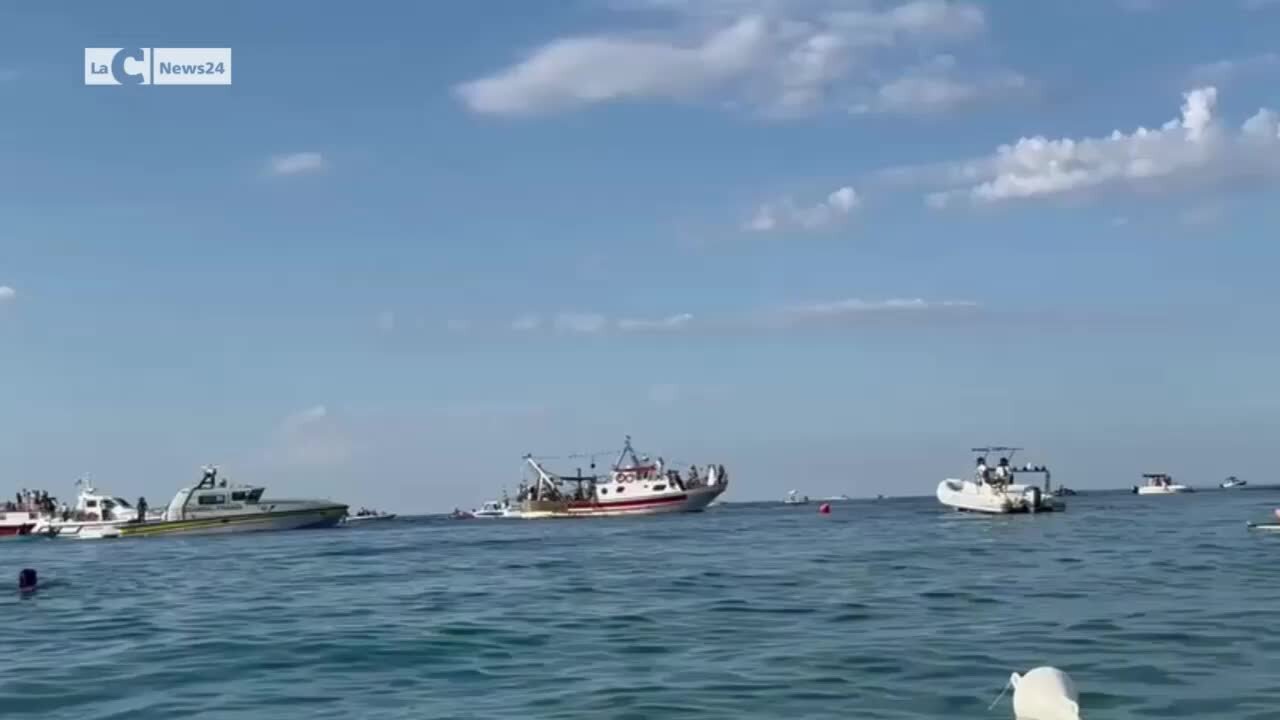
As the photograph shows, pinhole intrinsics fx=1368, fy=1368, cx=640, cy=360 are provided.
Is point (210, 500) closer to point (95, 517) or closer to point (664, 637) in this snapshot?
point (95, 517)

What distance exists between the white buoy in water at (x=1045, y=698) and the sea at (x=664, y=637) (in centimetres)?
83

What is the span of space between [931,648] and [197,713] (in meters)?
13.7

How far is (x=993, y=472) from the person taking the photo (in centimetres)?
11075

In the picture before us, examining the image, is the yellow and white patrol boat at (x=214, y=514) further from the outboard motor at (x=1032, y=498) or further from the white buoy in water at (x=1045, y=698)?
the white buoy in water at (x=1045, y=698)

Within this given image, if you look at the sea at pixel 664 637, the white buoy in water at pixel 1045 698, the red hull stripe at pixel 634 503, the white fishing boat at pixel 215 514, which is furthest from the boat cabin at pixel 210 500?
the white buoy in water at pixel 1045 698

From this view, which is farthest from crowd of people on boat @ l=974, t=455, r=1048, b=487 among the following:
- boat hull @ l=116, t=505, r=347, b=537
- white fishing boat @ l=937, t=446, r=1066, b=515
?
boat hull @ l=116, t=505, r=347, b=537

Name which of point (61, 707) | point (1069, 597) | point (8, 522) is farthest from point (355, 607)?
point (8, 522)

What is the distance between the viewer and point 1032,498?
355 feet

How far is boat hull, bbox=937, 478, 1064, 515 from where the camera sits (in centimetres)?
10706

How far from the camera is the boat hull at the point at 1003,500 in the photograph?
107062 millimetres

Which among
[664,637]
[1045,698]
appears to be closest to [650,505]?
[664,637]

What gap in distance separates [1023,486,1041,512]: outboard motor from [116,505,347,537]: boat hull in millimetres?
62207

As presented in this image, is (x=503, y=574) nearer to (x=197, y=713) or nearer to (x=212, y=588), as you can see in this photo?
(x=212, y=588)

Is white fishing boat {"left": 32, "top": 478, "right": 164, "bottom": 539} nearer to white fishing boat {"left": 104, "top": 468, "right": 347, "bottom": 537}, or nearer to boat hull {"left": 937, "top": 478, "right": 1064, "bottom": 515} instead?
white fishing boat {"left": 104, "top": 468, "right": 347, "bottom": 537}
